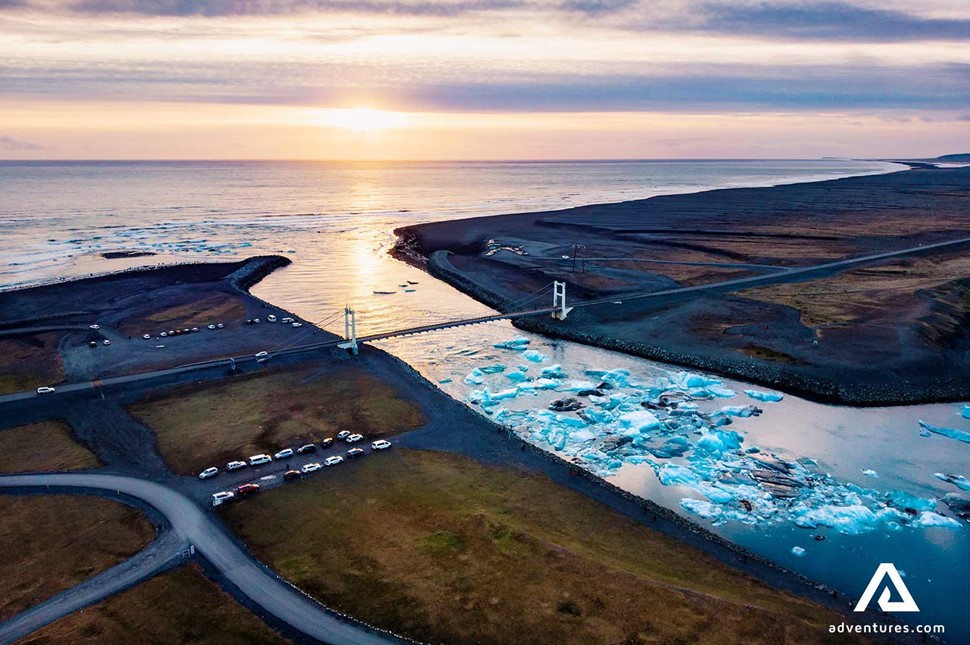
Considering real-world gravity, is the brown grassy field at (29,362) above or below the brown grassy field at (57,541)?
below

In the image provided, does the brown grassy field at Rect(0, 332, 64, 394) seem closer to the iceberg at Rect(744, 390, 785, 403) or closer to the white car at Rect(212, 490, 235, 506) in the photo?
the white car at Rect(212, 490, 235, 506)

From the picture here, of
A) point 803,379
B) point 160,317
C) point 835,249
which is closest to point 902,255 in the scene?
point 835,249

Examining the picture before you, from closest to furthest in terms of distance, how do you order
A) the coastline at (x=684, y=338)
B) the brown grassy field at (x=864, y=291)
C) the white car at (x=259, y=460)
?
the white car at (x=259, y=460)
the coastline at (x=684, y=338)
the brown grassy field at (x=864, y=291)

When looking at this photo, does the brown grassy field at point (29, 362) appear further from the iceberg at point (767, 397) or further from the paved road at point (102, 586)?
the iceberg at point (767, 397)

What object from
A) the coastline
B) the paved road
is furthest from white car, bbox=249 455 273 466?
the coastline

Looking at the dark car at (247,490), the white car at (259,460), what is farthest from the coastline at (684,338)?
the dark car at (247,490)

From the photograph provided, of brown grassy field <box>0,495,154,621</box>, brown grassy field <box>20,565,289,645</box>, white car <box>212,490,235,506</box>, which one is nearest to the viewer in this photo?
brown grassy field <box>20,565,289,645</box>

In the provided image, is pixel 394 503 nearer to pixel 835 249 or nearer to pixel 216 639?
pixel 216 639
